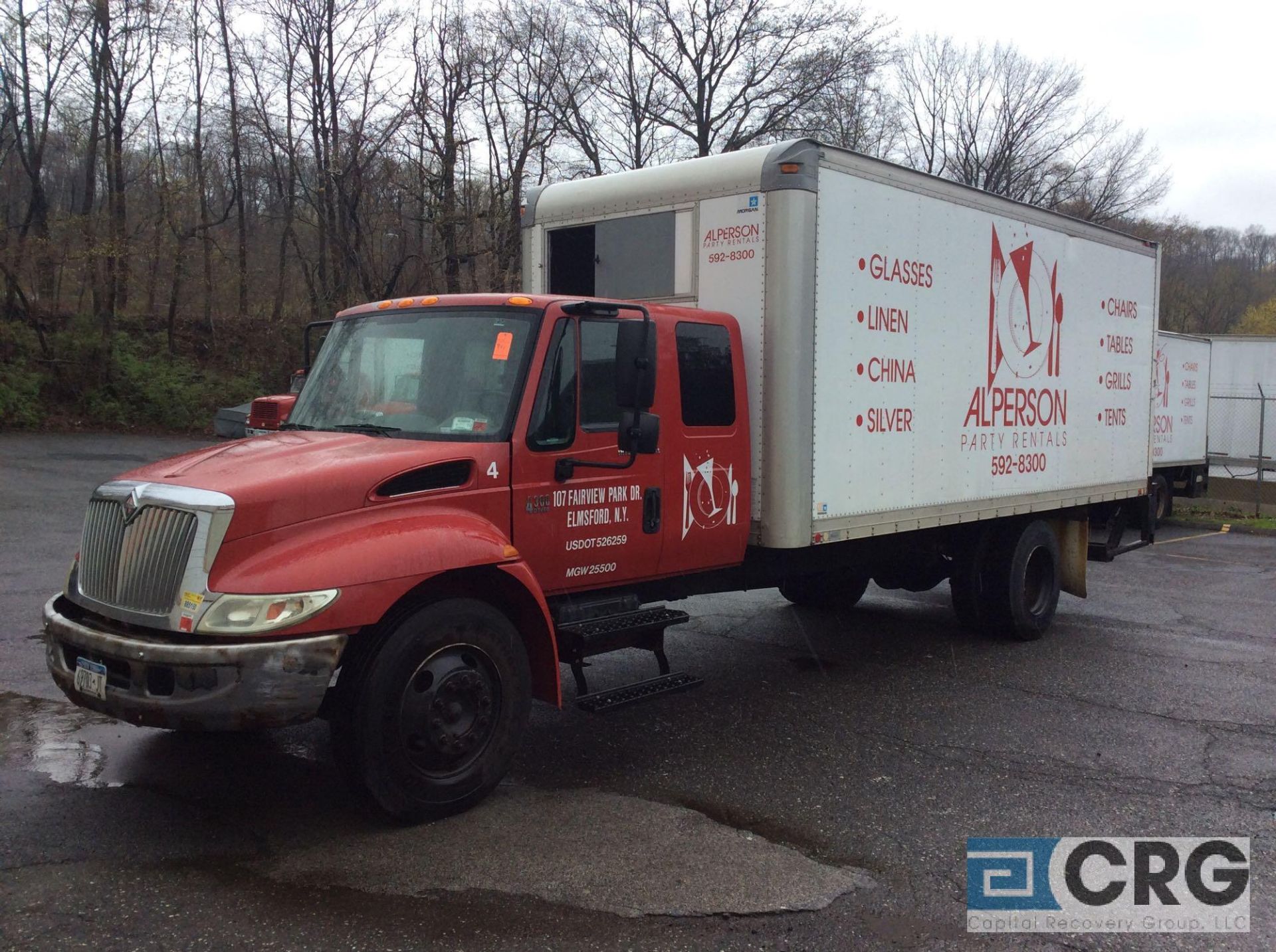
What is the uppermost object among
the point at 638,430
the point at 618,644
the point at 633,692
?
the point at 638,430

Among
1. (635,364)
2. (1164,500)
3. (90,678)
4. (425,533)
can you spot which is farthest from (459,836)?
(1164,500)

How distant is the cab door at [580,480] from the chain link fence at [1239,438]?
19.0 meters

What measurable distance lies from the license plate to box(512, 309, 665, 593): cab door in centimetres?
189

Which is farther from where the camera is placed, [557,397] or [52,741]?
[52,741]

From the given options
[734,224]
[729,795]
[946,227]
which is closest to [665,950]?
[729,795]

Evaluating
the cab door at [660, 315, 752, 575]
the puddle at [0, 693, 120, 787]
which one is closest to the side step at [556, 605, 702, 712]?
the cab door at [660, 315, 752, 575]

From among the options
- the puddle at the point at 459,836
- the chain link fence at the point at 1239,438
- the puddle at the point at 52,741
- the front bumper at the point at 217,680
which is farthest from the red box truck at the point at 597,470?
the chain link fence at the point at 1239,438

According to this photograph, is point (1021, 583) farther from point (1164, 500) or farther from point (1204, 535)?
point (1204, 535)

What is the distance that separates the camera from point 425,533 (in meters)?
4.71

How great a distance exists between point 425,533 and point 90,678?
1.50 meters

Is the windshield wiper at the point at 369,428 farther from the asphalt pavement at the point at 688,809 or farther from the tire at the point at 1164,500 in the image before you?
the tire at the point at 1164,500

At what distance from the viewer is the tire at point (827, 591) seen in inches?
375

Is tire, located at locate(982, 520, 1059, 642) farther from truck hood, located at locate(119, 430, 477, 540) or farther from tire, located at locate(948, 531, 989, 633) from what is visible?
truck hood, located at locate(119, 430, 477, 540)

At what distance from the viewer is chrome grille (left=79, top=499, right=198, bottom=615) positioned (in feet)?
14.3
